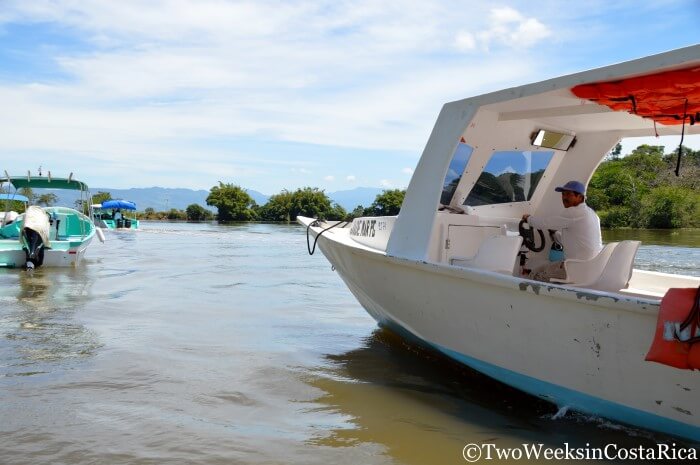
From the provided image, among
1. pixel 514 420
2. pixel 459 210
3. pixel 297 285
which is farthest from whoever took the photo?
pixel 297 285

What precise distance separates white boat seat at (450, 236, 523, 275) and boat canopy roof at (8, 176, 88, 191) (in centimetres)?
1444

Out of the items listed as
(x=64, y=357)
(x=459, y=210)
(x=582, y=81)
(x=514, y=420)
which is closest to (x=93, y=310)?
(x=64, y=357)

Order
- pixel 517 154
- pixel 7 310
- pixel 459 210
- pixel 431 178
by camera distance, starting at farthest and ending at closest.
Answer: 1. pixel 7 310
2. pixel 517 154
3. pixel 459 210
4. pixel 431 178

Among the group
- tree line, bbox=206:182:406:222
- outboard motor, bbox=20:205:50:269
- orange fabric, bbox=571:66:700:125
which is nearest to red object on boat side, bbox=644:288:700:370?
orange fabric, bbox=571:66:700:125

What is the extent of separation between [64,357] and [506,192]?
→ 5.09 metres

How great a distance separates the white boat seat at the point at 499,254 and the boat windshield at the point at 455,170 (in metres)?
0.91

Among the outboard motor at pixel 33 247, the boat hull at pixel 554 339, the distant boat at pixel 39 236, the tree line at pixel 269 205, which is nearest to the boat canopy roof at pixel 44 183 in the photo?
the distant boat at pixel 39 236

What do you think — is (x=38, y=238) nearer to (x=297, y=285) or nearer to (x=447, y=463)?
(x=297, y=285)

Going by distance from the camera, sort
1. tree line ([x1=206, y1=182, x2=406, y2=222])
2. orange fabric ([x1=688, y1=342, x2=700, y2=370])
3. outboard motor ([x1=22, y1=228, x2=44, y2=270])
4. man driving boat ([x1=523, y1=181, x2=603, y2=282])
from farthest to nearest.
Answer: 1. tree line ([x1=206, y1=182, x2=406, y2=222])
2. outboard motor ([x1=22, y1=228, x2=44, y2=270])
3. man driving boat ([x1=523, y1=181, x2=603, y2=282])
4. orange fabric ([x1=688, y1=342, x2=700, y2=370])

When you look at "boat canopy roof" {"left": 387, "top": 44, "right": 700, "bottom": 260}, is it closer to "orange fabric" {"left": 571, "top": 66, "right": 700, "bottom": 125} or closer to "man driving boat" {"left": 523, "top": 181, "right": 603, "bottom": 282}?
"orange fabric" {"left": 571, "top": 66, "right": 700, "bottom": 125}

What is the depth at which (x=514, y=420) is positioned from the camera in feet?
17.0

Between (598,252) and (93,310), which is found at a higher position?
(598,252)

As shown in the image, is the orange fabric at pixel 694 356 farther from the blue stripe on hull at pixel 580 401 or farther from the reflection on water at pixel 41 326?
the reflection on water at pixel 41 326

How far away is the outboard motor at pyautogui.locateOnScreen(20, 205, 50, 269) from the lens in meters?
15.2
